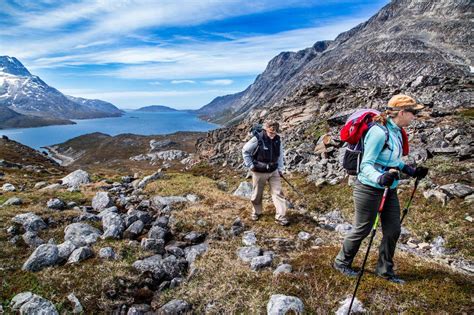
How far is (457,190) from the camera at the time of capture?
43.5 ft

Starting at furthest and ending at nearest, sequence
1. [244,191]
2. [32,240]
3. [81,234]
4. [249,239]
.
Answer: [244,191], [81,234], [249,239], [32,240]

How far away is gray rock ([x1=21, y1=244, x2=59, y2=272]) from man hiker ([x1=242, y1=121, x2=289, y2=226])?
21.2ft

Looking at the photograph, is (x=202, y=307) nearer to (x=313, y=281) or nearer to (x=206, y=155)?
(x=313, y=281)

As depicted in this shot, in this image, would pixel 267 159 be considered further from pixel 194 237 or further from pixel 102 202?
pixel 102 202

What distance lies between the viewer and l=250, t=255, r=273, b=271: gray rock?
8.33 m

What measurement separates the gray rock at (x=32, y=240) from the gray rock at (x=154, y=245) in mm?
3406

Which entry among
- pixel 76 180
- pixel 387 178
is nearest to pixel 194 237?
pixel 387 178

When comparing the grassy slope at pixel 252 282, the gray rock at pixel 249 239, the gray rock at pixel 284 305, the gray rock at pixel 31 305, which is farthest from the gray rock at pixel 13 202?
the gray rock at pixel 284 305

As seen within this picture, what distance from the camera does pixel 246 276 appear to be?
7.95 m

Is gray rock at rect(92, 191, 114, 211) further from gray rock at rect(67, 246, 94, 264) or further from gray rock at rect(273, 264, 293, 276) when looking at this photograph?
gray rock at rect(273, 264, 293, 276)

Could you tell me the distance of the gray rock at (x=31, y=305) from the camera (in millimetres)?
6301

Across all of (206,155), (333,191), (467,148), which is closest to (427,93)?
(467,148)

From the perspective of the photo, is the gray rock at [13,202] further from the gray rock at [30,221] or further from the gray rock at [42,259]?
the gray rock at [42,259]

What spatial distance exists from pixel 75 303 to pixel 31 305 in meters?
0.81
